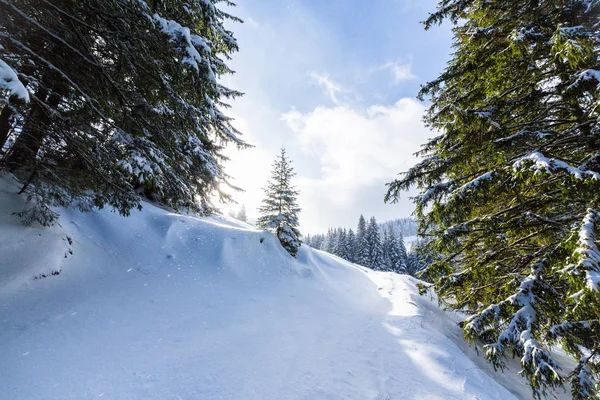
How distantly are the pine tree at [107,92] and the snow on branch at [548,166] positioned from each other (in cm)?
561

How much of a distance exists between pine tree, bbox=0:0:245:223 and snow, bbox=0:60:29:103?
1516 millimetres

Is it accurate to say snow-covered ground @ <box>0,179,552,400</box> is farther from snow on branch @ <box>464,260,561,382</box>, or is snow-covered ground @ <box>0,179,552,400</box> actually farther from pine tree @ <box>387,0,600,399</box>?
pine tree @ <box>387,0,600,399</box>

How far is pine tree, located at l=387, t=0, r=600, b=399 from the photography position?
3652mm

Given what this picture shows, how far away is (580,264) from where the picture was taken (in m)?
2.98

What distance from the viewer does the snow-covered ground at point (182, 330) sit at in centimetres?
437

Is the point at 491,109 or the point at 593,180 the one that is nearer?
the point at 593,180

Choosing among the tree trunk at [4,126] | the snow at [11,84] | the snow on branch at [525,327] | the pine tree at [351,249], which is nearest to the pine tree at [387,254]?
the pine tree at [351,249]

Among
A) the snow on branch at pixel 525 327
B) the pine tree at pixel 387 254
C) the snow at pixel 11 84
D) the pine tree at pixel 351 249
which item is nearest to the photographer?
the snow at pixel 11 84

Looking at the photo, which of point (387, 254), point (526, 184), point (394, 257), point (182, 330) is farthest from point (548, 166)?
point (387, 254)

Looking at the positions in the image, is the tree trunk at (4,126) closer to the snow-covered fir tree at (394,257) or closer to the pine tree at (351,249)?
the snow-covered fir tree at (394,257)

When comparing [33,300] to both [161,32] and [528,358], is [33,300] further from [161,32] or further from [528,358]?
[528,358]

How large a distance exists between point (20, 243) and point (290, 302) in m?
7.62

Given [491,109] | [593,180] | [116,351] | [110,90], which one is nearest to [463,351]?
[593,180]

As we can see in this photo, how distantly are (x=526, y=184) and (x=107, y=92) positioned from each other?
30.3ft
